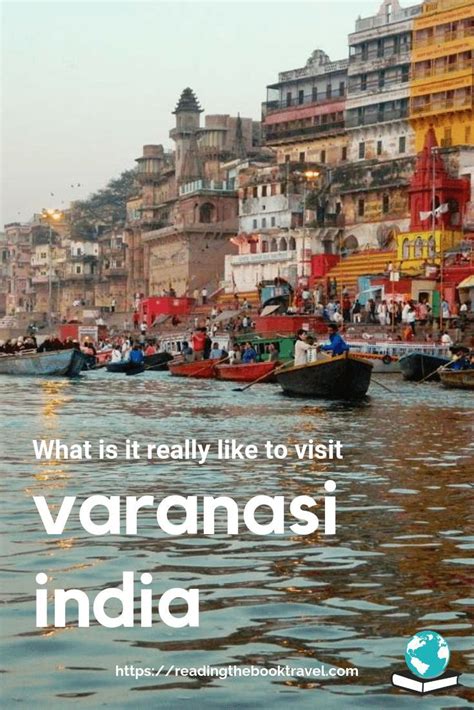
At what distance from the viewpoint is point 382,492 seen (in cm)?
1322

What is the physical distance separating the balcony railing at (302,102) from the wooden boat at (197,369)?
4088 cm

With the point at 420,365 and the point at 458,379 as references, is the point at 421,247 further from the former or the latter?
the point at 458,379

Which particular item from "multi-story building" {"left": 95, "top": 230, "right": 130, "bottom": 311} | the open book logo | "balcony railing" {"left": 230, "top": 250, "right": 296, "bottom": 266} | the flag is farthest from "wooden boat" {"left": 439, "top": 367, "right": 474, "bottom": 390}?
"multi-story building" {"left": 95, "top": 230, "right": 130, "bottom": 311}

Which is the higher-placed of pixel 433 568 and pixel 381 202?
pixel 381 202

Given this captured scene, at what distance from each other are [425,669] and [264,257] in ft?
236

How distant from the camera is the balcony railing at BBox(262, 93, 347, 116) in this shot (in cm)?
8312

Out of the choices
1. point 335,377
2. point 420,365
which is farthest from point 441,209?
point 335,377

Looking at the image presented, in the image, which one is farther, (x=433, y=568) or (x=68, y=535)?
(x=68, y=535)

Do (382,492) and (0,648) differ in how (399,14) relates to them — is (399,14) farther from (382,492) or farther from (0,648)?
(0,648)

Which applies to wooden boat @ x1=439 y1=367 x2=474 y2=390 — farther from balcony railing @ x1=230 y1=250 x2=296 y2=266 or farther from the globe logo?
balcony railing @ x1=230 y1=250 x2=296 y2=266

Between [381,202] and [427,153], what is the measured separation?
309 inches

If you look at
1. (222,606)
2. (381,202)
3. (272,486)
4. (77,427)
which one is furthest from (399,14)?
(222,606)

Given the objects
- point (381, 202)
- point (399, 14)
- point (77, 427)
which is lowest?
point (77, 427)

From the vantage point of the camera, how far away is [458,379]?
3438 centimetres
